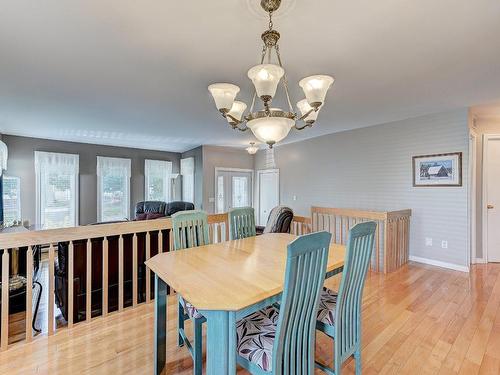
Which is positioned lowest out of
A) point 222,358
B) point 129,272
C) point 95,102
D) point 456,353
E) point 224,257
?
point 456,353

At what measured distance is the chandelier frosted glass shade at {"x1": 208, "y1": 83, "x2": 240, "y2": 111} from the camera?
179 centimetres

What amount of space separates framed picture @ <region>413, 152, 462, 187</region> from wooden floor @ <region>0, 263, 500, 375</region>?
1606 millimetres

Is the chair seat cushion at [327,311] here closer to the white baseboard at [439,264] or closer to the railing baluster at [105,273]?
the railing baluster at [105,273]

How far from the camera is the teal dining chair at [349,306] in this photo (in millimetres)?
1478

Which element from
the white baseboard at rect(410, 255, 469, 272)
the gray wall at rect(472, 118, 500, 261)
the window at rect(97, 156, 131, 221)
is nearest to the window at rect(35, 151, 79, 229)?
the window at rect(97, 156, 131, 221)

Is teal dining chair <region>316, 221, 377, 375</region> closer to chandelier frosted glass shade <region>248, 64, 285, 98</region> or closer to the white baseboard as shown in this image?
chandelier frosted glass shade <region>248, 64, 285, 98</region>

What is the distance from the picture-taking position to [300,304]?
4.09ft

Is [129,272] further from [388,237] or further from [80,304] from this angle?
[388,237]

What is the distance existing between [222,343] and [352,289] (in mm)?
885

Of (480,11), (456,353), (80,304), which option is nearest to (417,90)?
(480,11)

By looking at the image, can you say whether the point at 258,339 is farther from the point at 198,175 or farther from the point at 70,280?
the point at 198,175

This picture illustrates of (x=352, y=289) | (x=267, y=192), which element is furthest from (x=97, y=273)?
(x=267, y=192)

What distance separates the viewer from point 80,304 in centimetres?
254

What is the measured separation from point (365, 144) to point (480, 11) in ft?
10.8
